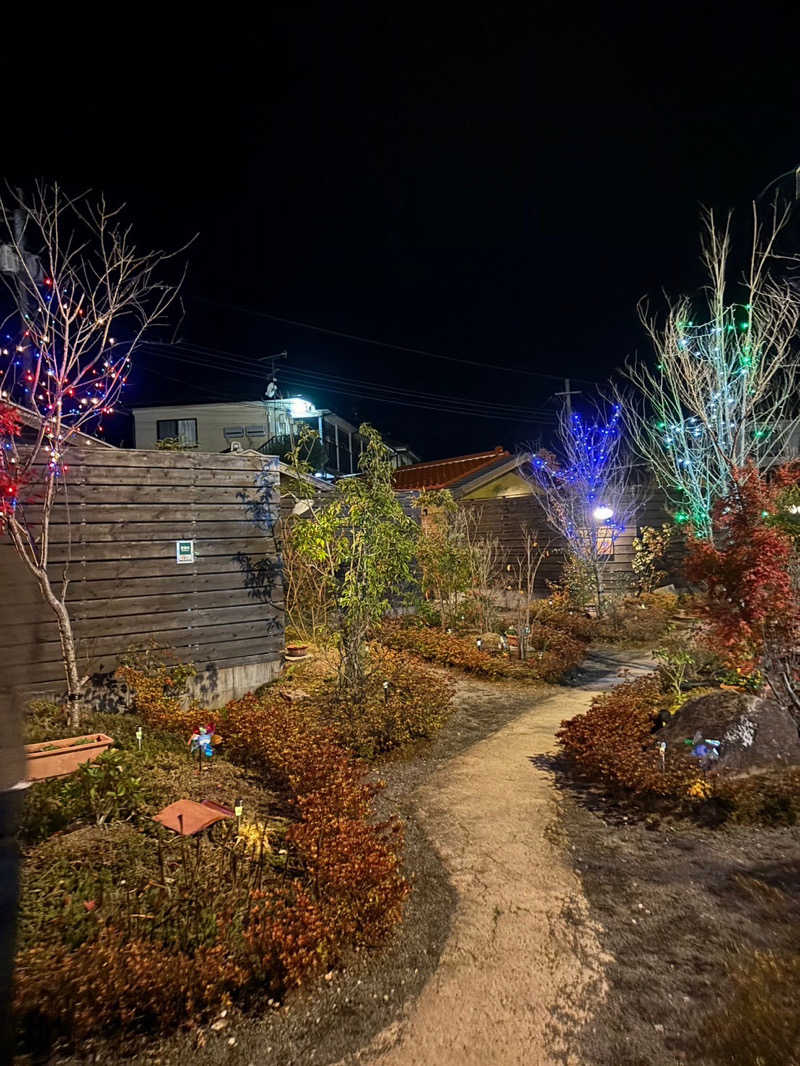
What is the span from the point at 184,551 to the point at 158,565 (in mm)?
335

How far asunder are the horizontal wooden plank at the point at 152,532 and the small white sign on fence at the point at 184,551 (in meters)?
0.05

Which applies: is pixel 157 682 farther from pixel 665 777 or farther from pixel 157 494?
pixel 665 777

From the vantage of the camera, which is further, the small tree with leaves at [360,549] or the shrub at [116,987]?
the small tree with leaves at [360,549]

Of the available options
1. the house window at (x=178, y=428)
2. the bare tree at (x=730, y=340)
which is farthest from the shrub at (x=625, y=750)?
the house window at (x=178, y=428)

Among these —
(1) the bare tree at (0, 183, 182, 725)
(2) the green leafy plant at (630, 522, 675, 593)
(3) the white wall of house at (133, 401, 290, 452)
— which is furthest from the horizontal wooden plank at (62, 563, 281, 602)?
(3) the white wall of house at (133, 401, 290, 452)

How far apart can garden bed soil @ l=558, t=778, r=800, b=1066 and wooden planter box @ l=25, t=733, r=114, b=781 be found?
3653 mm

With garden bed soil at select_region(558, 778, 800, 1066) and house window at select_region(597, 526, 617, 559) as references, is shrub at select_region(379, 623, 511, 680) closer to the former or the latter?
garden bed soil at select_region(558, 778, 800, 1066)

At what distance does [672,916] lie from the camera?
10.4ft

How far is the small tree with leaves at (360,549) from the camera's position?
726cm

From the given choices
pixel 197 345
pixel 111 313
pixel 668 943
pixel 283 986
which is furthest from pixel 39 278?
pixel 197 345

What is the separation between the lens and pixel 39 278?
377 inches

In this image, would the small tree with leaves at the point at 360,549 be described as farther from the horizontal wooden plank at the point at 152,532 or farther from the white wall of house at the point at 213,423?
the white wall of house at the point at 213,423

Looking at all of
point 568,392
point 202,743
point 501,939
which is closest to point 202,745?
point 202,743

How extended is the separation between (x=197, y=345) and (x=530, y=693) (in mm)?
24996
